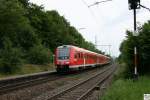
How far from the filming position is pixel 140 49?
93.1ft

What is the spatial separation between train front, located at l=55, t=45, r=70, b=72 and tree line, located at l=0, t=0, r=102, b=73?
4037mm

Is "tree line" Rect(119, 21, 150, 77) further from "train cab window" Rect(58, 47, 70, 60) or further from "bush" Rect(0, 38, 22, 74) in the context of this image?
"bush" Rect(0, 38, 22, 74)

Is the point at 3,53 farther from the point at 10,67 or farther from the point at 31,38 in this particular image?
the point at 31,38

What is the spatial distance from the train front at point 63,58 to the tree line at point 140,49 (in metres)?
13.4

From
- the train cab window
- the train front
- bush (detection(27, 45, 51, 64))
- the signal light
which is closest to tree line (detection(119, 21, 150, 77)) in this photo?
the signal light

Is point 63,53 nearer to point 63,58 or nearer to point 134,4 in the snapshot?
point 63,58

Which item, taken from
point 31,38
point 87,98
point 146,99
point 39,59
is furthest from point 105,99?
point 31,38

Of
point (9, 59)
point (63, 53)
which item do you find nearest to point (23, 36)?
point (9, 59)

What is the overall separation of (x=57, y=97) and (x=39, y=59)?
38.6m

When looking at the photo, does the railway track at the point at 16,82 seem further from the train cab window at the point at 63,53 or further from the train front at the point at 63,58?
the train cab window at the point at 63,53

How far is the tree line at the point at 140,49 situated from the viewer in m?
28.3

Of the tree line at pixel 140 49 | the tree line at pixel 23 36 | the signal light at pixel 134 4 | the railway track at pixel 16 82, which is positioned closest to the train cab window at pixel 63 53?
the tree line at pixel 23 36

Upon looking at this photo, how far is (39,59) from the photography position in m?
58.3

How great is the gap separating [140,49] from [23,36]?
135ft
